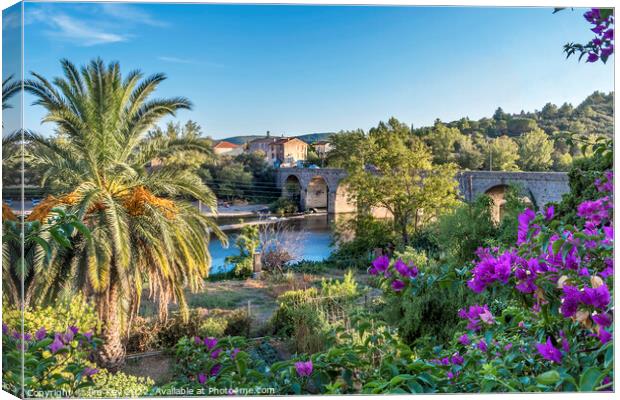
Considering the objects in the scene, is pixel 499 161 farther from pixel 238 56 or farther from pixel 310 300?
pixel 238 56

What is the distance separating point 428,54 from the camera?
148 inches

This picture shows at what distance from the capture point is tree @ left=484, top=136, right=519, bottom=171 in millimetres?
4266

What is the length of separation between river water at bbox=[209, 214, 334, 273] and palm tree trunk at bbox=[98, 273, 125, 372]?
76 centimetres

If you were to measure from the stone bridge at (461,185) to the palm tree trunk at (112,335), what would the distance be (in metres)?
1.44

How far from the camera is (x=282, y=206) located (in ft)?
14.8

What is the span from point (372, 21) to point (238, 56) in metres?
0.88

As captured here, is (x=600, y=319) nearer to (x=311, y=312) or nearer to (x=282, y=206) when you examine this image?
(x=311, y=312)

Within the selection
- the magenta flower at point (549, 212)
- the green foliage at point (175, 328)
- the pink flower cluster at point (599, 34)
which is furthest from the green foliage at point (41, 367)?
the pink flower cluster at point (599, 34)

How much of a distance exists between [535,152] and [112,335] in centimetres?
327

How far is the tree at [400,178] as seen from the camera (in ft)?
13.5

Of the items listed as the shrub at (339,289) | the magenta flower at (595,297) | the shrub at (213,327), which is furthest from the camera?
the shrub at (339,289)

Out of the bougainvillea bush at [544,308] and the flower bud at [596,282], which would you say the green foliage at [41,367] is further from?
the flower bud at [596,282]

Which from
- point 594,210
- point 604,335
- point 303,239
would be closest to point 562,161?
point 303,239

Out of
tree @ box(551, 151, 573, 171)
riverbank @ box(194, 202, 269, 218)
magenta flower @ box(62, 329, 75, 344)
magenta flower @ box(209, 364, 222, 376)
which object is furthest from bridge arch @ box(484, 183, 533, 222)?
magenta flower @ box(62, 329, 75, 344)
